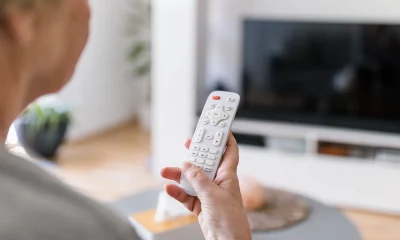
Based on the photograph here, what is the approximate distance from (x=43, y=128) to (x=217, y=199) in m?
2.80

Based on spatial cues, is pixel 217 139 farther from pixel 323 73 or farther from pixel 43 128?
pixel 43 128

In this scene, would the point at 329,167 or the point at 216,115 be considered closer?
the point at 216,115

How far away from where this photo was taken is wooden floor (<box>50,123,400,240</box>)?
2.78 metres

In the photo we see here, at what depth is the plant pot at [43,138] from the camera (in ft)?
11.6

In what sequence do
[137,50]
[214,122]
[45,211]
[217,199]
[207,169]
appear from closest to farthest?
[45,211] → [217,199] → [207,169] → [214,122] → [137,50]

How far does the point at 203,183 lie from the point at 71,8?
492 millimetres

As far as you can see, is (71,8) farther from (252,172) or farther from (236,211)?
(252,172)

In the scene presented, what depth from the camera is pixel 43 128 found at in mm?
3539

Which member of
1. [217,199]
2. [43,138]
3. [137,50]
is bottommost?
[43,138]

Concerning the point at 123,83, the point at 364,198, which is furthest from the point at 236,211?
the point at 123,83

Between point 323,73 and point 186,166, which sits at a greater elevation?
point 186,166

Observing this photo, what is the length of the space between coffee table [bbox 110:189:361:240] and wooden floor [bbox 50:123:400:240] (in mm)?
461

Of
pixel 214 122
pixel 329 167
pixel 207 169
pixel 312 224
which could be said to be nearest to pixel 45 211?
pixel 207 169

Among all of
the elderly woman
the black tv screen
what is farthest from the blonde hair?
the black tv screen
